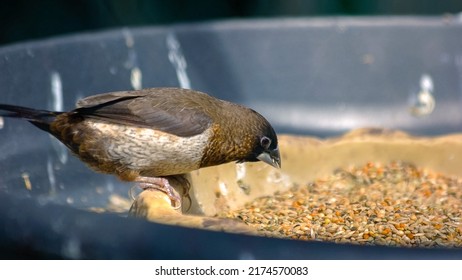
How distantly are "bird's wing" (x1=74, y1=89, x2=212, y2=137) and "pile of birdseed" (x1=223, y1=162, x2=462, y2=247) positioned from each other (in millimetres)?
432

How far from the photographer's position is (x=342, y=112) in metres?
5.80

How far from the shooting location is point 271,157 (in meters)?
3.95

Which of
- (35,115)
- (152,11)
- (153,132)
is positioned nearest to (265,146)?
(153,132)

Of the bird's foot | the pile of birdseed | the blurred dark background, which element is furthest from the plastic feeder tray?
the blurred dark background

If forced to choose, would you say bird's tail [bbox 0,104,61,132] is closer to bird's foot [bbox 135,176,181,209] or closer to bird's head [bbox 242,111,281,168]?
bird's foot [bbox 135,176,181,209]

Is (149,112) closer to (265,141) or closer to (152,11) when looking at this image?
(265,141)

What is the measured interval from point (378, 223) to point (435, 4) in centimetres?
532

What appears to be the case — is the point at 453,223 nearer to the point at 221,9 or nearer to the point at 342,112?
the point at 342,112

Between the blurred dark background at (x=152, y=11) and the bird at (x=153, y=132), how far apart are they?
3587mm

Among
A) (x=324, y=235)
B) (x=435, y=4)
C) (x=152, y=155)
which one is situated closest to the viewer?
(x=324, y=235)

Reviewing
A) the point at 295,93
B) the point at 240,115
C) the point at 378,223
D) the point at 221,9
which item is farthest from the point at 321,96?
the point at 221,9

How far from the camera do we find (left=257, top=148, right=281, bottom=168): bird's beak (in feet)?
12.9

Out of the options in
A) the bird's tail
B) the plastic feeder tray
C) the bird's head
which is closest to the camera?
the plastic feeder tray

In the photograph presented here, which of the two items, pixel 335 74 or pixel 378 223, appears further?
pixel 335 74
